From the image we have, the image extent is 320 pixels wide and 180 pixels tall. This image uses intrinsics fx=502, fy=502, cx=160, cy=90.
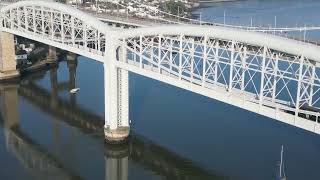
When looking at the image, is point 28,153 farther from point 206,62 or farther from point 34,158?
point 206,62

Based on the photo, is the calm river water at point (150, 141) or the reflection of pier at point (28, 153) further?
the reflection of pier at point (28, 153)

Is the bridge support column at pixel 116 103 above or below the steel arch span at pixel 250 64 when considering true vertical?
below

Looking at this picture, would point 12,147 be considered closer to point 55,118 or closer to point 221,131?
point 55,118

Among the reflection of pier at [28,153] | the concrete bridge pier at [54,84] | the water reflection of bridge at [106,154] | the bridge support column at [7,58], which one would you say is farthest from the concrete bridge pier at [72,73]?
the bridge support column at [7,58]

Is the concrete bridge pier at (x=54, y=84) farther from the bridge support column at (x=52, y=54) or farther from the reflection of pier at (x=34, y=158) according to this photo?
the reflection of pier at (x=34, y=158)

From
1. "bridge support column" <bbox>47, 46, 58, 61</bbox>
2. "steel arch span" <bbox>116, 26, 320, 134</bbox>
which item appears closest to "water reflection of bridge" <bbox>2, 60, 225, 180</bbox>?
"steel arch span" <bbox>116, 26, 320, 134</bbox>

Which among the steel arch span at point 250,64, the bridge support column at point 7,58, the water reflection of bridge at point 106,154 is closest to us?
the steel arch span at point 250,64
